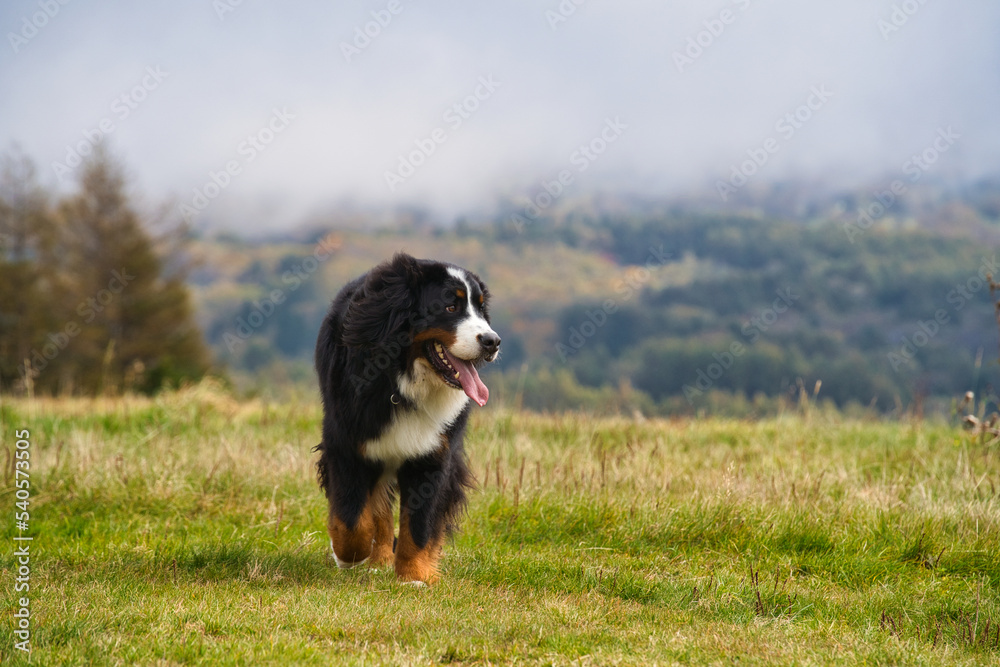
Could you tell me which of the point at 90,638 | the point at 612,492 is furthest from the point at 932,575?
the point at 90,638

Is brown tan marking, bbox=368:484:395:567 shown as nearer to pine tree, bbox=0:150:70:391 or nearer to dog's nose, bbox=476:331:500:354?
dog's nose, bbox=476:331:500:354

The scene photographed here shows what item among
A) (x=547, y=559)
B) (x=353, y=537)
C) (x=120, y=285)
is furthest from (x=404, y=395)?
(x=120, y=285)

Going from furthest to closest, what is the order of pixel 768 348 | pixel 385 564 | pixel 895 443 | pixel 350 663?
pixel 768 348, pixel 895 443, pixel 385 564, pixel 350 663

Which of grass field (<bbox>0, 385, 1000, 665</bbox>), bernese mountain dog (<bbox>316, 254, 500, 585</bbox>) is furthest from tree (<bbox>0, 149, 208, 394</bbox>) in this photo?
bernese mountain dog (<bbox>316, 254, 500, 585</bbox>)

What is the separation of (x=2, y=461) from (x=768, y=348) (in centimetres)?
19797

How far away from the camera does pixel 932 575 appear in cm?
521

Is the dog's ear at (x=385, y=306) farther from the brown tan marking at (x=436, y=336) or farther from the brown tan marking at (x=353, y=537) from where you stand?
the brown tan marking at (x=353, y=537)

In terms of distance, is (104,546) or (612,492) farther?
(612,492)

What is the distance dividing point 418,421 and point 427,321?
1.86ft

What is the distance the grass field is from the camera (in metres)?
3.63

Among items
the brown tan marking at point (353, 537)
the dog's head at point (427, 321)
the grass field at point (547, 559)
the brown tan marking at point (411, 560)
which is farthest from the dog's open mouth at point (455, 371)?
the grass field at point (547, 559)

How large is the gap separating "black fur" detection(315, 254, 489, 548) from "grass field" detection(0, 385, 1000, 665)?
Answer: 496mm

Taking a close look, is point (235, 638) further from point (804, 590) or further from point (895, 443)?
point (895, 443)

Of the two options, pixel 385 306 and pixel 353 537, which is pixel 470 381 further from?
pixel 353 537
